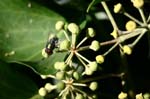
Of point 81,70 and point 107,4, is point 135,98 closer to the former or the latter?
point 81,70

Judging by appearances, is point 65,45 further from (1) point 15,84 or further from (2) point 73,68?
(1) point 15,84

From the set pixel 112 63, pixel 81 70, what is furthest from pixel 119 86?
pixel 81 70

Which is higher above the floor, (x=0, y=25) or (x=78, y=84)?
(x=0, y=25)

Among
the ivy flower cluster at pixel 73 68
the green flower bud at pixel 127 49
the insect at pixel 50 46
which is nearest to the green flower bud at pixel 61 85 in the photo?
the ivy flower cluster at pixel 73 68

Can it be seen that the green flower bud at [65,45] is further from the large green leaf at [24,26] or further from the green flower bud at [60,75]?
the large green leaf at [24,26]

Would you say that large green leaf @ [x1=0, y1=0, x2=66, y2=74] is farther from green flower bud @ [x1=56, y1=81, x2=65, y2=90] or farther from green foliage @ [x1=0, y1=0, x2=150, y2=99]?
green flower bud @ [x1=56, y1=81, x2=65, y2=90]

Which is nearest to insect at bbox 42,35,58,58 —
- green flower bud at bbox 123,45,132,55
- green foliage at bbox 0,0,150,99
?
green foliage at bbox 0,0,150,99
